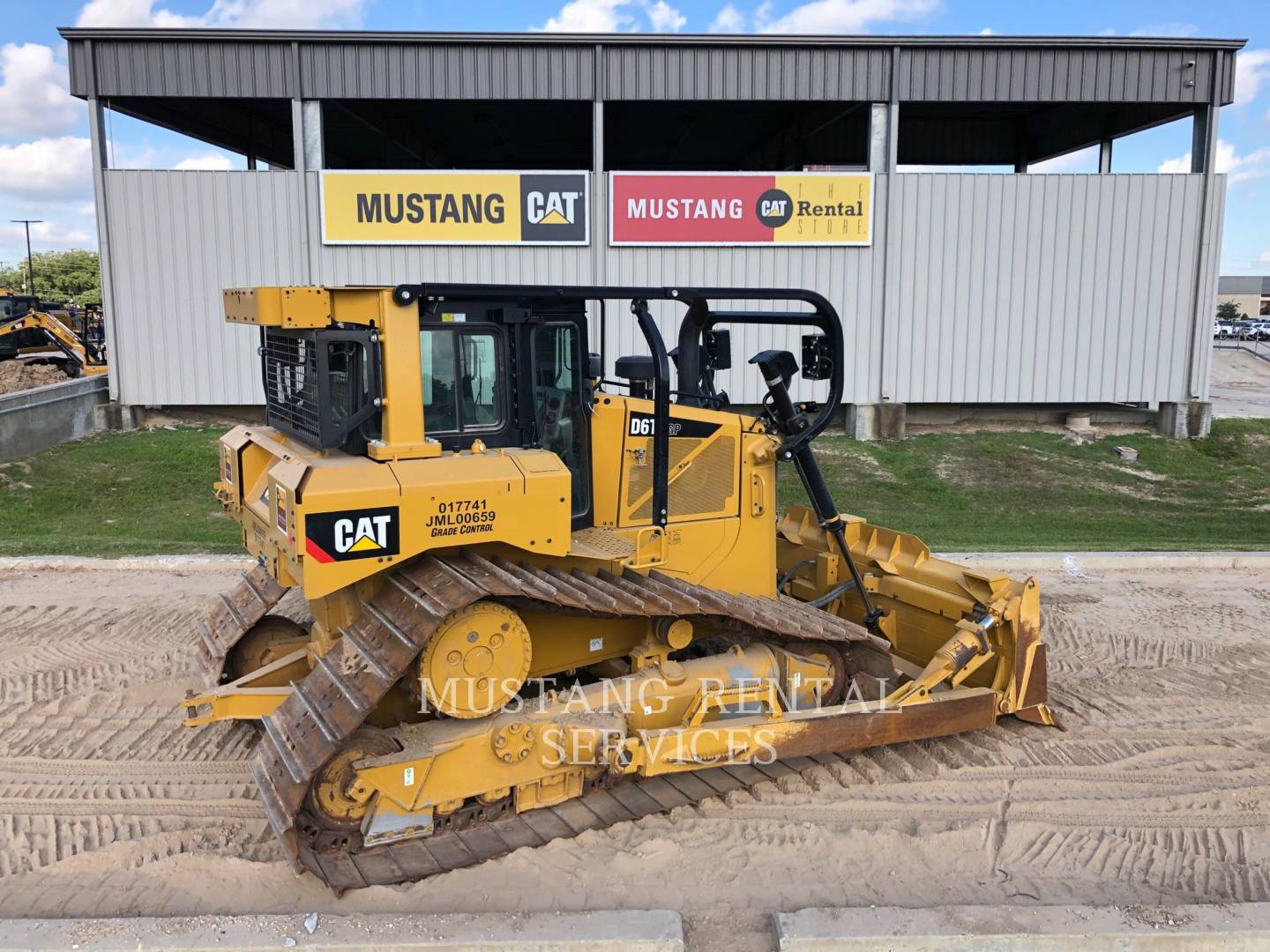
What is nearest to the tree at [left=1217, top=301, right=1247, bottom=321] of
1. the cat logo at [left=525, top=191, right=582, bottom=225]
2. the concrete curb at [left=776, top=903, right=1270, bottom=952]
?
the cat logo at [left=525, top=191, right=582, bottom=225]

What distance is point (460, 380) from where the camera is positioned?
5211mm

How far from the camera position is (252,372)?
16875 millimetres

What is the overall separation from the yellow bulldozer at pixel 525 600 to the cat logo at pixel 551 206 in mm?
10464

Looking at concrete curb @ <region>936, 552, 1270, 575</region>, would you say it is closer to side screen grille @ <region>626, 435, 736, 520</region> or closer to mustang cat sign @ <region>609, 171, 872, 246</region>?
side screen grille @ <region>626, 435, 736, 520</region>

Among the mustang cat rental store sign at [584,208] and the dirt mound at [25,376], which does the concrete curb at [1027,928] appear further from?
the dirt mound at [25,376]

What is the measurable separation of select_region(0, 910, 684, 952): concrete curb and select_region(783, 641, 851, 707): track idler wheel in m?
1.90

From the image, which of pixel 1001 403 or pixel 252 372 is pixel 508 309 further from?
pixel 1001 403

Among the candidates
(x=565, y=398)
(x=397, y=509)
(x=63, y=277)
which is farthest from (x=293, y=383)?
(x=63, y=277)

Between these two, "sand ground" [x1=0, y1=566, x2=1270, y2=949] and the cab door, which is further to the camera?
the cab door

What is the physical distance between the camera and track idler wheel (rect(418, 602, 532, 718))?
4.77m

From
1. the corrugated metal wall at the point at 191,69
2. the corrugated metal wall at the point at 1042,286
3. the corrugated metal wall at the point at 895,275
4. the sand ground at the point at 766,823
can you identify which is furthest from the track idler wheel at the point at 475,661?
the corrugated metal wall at the point at 191,69

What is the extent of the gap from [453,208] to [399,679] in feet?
41.7

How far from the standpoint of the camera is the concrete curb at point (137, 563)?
9.52 m

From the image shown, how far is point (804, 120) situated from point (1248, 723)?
55.8 ft
